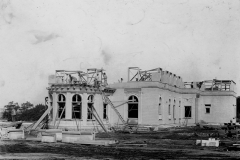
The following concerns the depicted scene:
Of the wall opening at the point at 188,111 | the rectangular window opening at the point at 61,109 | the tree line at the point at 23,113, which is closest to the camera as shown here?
the rectangular window opening at the point at 61,109

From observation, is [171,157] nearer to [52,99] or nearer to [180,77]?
[52,99]

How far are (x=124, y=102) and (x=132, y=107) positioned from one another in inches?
41.4

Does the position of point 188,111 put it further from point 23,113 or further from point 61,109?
point 23,113

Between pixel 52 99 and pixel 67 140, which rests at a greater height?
pixel 52 99

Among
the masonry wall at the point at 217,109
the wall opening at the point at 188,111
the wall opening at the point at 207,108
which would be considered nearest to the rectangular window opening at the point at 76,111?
the wall opening at the point at 188,111

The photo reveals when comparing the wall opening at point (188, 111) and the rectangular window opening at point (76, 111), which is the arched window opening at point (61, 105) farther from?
the wall opening at point (188, 111)

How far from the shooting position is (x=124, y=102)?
133 ft

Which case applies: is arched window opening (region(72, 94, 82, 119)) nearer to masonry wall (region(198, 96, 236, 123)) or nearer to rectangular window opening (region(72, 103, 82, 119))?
rectangular window opening (region(72, 103, 82, 119))

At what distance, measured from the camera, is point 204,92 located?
2108 inches

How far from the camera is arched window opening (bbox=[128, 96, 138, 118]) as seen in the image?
40312 mm

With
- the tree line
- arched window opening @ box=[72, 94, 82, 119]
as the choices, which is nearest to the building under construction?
arched window opening @ box=[72, 94, 82, 119]

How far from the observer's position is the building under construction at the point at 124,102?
35.5m

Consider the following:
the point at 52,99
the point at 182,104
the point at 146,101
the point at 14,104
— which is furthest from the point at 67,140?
the point at 14,104

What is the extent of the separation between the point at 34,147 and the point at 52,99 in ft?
47.8
